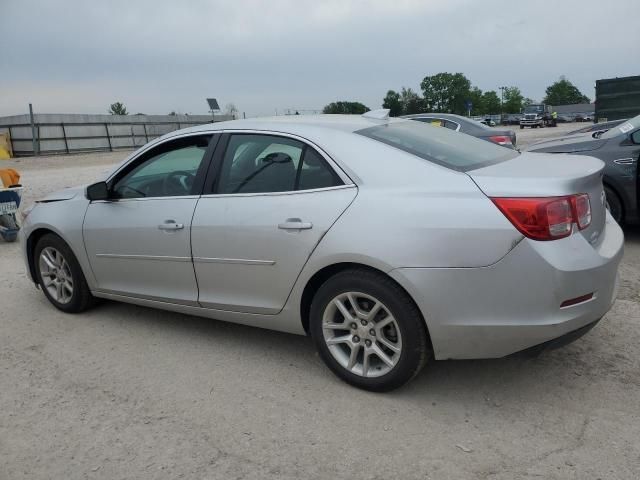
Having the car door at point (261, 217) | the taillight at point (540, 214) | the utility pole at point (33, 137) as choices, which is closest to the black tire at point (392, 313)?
the car door at point (261, 217)

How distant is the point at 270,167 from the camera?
137 inches

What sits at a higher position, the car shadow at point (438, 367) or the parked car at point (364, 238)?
the parked car at point (364, 238)

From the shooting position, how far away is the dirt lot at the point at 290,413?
2541 millimetres

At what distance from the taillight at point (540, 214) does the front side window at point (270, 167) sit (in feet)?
3.06

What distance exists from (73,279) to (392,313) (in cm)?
282

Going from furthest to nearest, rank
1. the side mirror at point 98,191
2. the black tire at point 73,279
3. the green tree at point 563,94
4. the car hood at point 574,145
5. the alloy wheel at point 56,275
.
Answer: the green tree at point 563,94 → the car hood at point 574,145 → the alloy wheel at point 56,275 → the black tire at point 73,279 → the side mirror at point 98,191

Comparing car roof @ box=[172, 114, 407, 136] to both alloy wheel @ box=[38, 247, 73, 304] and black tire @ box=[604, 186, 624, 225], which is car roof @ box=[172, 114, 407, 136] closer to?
alloy wheel @ box=[38, 247, 73, 304]

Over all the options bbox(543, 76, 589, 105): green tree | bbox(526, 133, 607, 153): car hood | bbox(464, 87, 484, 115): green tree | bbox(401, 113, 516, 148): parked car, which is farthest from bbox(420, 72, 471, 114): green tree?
bbox(526, 133, 607, 153): car hood

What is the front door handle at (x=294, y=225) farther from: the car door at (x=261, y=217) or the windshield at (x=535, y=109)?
the windshield at (x=535, y=109)

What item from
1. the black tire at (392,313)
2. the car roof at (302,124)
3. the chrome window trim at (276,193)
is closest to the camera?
the black tire at (392,313)

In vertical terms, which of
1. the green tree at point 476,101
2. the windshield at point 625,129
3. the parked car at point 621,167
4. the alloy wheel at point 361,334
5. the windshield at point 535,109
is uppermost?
the green tree at point 476,101

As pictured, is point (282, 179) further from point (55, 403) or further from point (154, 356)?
point (55, 403)

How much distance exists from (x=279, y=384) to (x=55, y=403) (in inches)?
49.6

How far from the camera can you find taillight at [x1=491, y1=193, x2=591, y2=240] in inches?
104
